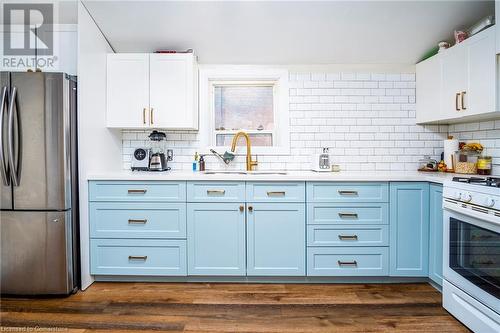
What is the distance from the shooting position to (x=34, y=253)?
223cm

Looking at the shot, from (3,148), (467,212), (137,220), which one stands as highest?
(3,148)

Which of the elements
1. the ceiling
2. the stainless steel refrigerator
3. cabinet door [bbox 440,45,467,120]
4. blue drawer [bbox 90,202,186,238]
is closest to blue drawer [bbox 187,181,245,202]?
blue drawer [bbox 90,202,186,238]

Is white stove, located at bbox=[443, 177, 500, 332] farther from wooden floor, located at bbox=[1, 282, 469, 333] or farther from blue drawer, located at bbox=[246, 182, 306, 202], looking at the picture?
blue drawer, located at bbox=[246, 182, 306, 202]

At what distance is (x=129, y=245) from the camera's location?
2.46 m

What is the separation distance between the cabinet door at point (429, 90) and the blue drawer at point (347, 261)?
4.61 ft

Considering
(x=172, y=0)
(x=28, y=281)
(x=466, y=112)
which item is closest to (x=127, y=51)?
(x=172, y=0)

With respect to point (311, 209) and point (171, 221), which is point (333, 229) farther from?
point (171, 221)

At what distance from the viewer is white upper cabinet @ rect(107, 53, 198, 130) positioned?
109 inches

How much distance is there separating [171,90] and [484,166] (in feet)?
9.64

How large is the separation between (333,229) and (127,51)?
264 centimetres

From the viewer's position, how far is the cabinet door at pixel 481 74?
84.0 inches

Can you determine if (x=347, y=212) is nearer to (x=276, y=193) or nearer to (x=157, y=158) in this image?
(x=276, y=193)

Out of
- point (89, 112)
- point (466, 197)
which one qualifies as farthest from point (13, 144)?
point (466, 197)

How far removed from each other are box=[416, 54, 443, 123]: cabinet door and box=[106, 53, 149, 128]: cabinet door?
2.74m
